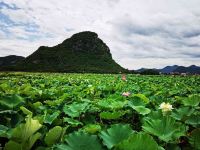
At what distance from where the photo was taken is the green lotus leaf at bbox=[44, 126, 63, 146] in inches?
63.4

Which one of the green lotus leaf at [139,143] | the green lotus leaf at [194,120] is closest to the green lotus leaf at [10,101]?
the green lotus leaf at [194,120]

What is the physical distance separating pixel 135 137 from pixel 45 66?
122977 mm

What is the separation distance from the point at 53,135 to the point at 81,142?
33 centimetres

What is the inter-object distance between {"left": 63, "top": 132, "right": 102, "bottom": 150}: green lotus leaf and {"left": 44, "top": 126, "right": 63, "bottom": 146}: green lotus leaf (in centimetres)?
27

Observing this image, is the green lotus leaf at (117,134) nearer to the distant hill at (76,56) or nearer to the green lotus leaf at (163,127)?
the green lotus leaf at (163,127)

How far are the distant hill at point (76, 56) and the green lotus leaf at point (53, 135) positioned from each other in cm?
11430

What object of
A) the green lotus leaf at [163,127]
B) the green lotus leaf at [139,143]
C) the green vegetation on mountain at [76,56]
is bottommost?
the green lotus leaf at [163,127]

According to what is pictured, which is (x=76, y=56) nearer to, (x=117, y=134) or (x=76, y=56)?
(x=76, y=56)

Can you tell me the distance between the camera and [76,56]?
138375mm

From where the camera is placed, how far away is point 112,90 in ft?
21.3

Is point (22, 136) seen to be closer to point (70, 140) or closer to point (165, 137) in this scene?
point (70, 140)

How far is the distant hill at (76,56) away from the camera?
124 meters

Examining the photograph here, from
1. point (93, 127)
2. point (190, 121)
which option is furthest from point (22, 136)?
point (190, 121)

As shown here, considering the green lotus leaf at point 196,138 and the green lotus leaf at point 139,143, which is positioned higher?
the green lotus leaf at point 139,143
